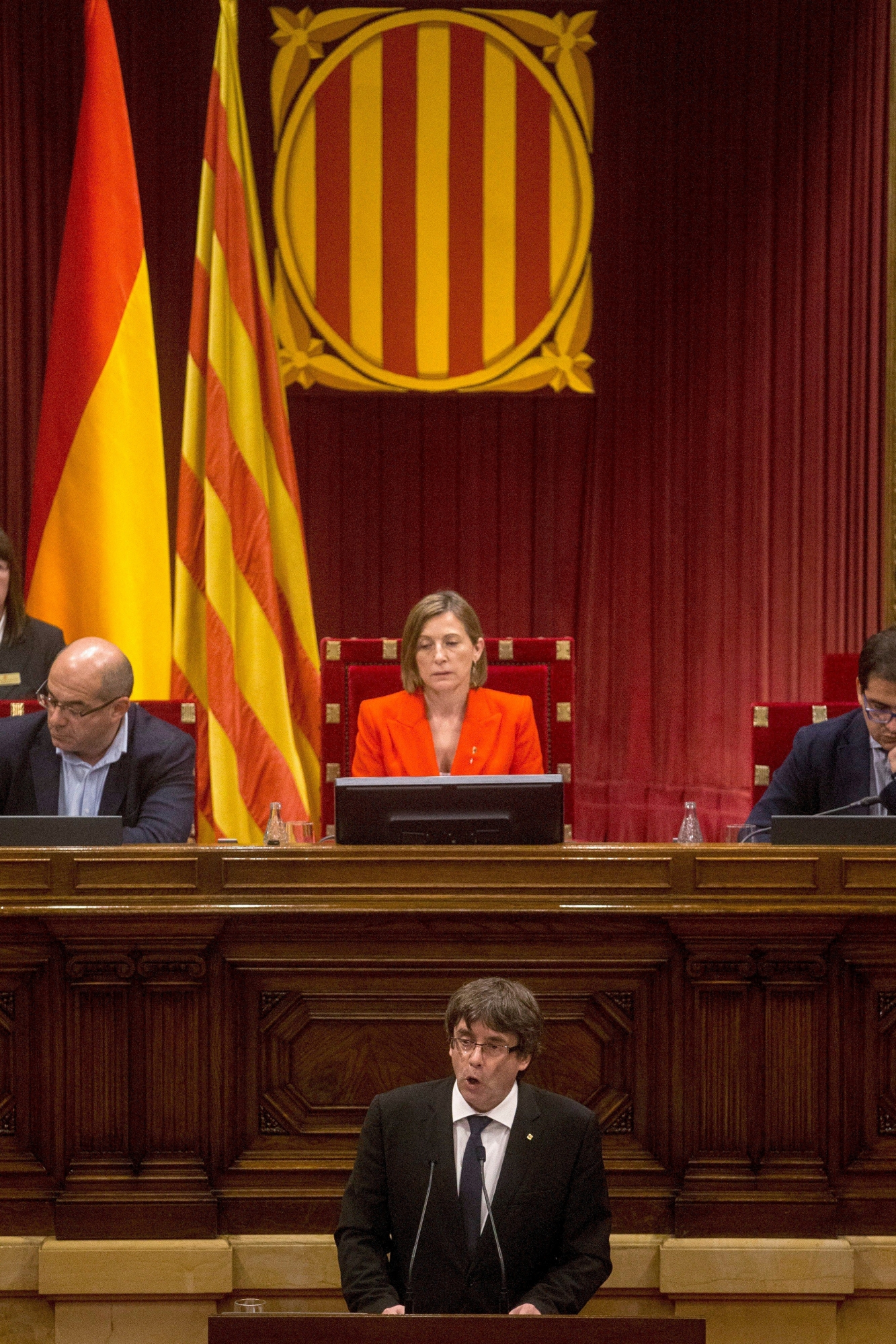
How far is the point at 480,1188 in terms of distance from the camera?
221 cm

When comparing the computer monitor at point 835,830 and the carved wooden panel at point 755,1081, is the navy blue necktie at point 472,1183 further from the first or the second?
the computer monitor at point 835,830

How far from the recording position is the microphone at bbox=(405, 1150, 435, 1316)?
2.14 meters

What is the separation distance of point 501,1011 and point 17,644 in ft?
7.34

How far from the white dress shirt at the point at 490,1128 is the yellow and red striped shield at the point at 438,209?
12.4ft

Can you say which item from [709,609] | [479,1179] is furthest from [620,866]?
[709,609]

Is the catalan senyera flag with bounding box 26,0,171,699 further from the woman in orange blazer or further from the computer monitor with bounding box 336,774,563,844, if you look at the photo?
the computer monitor with bounding box 336,774,563,844

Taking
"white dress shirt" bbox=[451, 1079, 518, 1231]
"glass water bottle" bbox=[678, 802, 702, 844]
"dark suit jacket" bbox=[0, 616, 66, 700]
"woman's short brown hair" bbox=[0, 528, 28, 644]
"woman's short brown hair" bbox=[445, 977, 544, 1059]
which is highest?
"woman's short brown hair" bbox=[0, 528, 28, 644]

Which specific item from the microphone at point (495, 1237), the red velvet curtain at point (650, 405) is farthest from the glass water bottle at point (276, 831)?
the red velvet curtain at point (650, 405)

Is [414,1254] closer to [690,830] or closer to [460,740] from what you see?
[690,830]

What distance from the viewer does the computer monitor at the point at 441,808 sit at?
275 cm

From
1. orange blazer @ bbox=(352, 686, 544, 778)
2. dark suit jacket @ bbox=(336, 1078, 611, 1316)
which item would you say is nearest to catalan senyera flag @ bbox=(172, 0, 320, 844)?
orange blazer @ bbox=(352, 686, 544, 778)

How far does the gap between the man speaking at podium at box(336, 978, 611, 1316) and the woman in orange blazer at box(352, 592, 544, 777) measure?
136 cm

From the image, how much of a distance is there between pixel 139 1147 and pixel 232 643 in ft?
7.05

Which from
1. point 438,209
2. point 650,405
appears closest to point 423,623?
point 650,405
